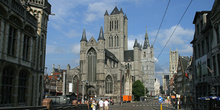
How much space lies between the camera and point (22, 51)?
20000 mm

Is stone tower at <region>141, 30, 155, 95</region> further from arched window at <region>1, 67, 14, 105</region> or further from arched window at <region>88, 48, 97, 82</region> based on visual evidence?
arched window at <region>1, 67, 14, 105</region>

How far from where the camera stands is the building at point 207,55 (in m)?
19.9

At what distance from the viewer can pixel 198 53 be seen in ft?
88.4

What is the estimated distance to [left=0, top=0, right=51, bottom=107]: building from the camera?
16938 millimetres

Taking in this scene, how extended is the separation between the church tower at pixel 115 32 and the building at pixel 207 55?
64.4 m

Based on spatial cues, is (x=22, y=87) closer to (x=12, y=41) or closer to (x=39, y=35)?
(x=12, y=41)

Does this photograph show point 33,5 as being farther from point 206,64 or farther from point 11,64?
point 206,64

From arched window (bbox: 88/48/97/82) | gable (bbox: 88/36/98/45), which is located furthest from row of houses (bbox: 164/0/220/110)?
arched window (bbox: 88/48/97/82)

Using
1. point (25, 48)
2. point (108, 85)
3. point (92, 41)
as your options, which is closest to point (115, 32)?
point (92, 41)

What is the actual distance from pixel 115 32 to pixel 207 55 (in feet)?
237

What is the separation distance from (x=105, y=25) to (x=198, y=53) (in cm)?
A: 7161

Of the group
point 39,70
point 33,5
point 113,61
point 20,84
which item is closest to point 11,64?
point 20,84

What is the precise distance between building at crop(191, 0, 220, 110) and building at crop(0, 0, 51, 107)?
52.4ft

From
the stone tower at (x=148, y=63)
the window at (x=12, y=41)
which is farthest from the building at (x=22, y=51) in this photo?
the stone tower at (x=148, y=63)
